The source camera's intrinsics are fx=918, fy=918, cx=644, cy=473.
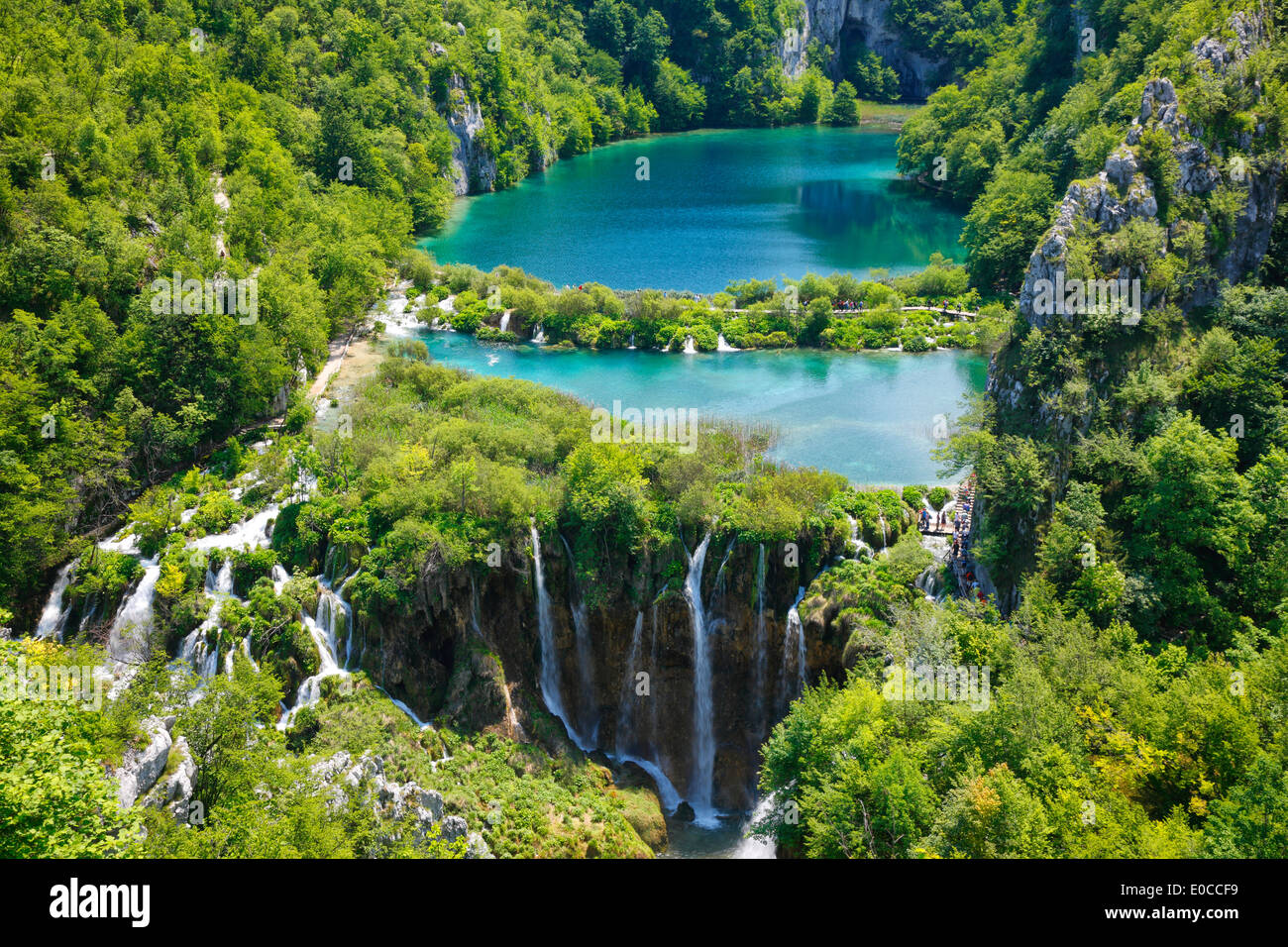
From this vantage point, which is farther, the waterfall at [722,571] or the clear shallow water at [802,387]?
the clear shallow water at [802,387]

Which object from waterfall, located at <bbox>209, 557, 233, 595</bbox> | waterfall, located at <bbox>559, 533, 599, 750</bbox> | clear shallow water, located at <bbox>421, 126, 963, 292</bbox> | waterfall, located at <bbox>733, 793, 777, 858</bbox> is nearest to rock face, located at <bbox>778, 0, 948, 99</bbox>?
clear shallow water, located at <bbox>421, 126, 963, 292</bbox>

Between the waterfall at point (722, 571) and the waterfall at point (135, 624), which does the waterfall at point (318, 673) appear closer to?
the waterfall at point (135, 624)

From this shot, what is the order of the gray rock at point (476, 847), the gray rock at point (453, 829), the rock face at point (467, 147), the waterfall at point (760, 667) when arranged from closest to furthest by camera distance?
the gray rock at point (476, 847) → the gray rock at point (453, 829) → the waterfall at point (760, 667) → the rock face at point (467, 147)

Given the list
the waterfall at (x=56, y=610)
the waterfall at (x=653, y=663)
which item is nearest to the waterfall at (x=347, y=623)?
the waterfall at (x=56, y=610)

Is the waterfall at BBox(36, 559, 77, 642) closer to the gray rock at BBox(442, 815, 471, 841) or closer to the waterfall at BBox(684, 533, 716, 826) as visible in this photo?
the gray rock at BBox(442, 815, 471, 841)
